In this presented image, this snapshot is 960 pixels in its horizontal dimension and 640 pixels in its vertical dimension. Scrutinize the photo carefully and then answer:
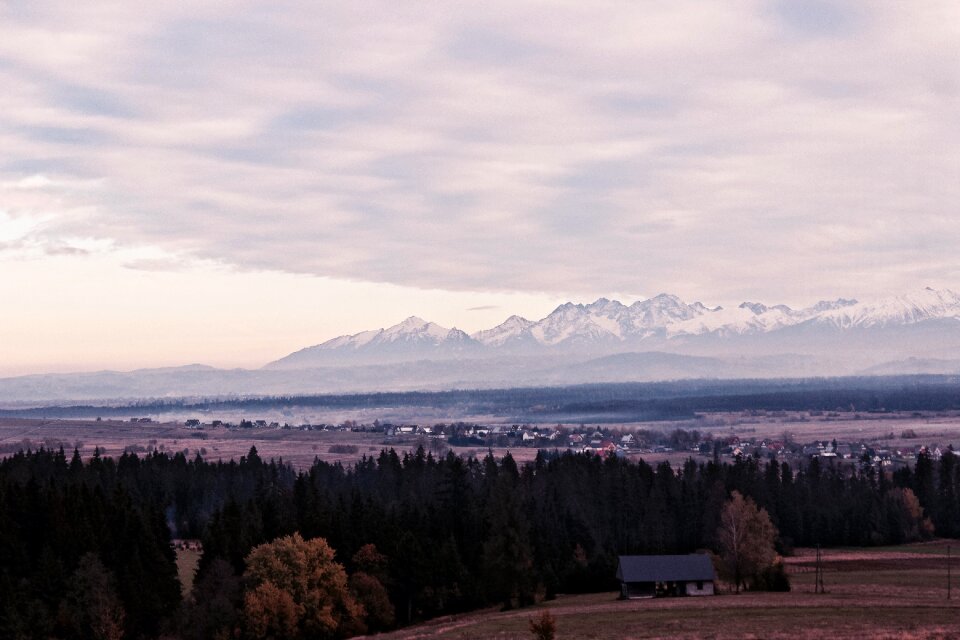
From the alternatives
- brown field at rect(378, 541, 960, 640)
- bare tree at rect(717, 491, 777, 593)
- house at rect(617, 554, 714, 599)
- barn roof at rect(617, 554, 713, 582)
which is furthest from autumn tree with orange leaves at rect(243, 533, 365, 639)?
bare tree at rect(717, 491, 777, 593)

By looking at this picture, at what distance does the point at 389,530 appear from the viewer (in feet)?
361

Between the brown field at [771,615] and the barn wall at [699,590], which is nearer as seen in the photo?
the brown field at [771,615]

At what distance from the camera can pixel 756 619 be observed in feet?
245

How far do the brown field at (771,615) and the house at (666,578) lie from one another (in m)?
2.35

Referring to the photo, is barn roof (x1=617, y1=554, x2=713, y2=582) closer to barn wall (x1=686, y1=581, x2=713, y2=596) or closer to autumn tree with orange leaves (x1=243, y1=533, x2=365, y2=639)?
barn wall (x1=686, y1=581, x2=713, y2=596)

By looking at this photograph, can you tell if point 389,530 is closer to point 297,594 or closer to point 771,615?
point 297,594

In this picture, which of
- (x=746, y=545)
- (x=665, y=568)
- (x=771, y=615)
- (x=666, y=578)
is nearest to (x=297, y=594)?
(x=666, y=578)

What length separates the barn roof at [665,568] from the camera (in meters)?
105

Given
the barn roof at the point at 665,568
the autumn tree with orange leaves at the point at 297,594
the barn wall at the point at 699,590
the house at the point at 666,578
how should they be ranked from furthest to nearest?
the barn roof at the point at 665,568, the house at the point at 666,578, the barn wall at the point at 699,590, the autumn tree with orange leaves at the point at 297,594

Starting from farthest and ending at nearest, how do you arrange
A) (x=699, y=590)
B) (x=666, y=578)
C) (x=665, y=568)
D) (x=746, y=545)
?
(x=665, y=568)
(x=746, y=545)
(x=699, y=590)
(x=666, y=578)

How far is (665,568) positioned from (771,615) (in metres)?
29.6

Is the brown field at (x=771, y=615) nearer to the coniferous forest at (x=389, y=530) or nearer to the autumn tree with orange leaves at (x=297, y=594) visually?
the autumn tree with orange leaves at (x=297, y=594)

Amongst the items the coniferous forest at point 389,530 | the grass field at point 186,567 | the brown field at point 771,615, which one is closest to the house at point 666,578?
the brown field at point 771,615

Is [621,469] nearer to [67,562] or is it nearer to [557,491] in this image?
[557,491]
